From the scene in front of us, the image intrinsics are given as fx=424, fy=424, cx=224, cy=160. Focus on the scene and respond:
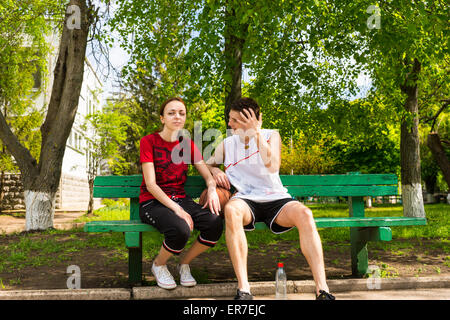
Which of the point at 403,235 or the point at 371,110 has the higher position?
the point at 371,110

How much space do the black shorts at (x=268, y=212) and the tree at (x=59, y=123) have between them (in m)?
6.82

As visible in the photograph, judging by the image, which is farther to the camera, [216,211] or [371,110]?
[371,110]

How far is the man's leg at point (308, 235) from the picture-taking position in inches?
135

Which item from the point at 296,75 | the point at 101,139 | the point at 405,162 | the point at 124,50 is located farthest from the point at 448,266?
the point at 101,139

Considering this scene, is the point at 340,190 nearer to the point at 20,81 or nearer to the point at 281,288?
the point at 281,288

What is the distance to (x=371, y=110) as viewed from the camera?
12414 mm

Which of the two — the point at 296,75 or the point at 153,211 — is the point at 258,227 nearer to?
the point at 153,211

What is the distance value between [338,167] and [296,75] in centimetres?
2732

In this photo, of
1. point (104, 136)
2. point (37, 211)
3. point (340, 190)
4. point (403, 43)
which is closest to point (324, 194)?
point (340, 190)

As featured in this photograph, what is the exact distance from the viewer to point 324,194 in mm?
4891

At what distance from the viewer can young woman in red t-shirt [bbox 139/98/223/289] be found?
3.76 metres

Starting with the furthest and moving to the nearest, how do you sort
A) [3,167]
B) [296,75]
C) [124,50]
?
[3,167]
[124,50]
[296,75]

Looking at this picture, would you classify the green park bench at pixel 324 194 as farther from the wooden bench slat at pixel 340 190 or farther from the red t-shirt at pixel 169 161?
the red t-shirt at pixel 169 161

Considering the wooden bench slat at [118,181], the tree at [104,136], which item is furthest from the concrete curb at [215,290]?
the tree at [104,136]
